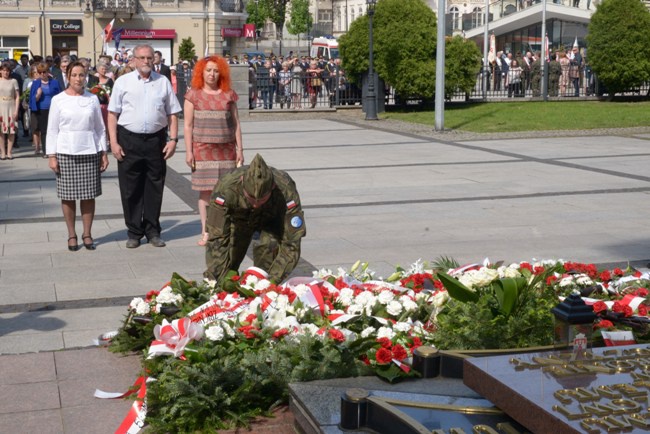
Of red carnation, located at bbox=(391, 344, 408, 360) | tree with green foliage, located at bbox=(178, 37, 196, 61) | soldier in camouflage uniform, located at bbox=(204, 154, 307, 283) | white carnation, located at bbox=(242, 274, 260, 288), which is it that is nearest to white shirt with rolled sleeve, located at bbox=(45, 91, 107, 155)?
soldier in camouflage uniform, located at bbox=(204, 154, 307, 283)

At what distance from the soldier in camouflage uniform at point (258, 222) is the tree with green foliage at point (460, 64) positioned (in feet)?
69.7

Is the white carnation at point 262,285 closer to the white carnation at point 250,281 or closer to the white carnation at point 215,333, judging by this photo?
the white carnation at point 250,281

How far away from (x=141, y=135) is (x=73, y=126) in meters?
0.61

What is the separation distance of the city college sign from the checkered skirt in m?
50.4

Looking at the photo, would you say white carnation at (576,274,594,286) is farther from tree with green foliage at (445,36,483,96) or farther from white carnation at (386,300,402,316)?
tree with green foliage at (445,36,483,96)

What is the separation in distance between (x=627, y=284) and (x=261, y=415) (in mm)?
2579

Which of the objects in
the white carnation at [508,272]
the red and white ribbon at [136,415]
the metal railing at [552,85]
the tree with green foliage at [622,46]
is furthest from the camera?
the metal railing at [552,85]

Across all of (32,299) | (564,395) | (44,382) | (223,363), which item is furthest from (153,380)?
(32,299)

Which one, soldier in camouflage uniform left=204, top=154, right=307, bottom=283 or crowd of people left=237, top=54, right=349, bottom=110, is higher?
crowd of people left=237, top=54, right=349, bottom=110

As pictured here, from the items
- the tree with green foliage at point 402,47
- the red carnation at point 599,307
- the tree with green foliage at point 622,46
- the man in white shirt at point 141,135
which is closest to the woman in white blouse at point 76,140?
the man in white shirt at point 141,135

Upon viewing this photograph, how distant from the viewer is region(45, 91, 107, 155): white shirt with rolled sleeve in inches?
354

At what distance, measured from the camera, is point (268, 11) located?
85.9 meters

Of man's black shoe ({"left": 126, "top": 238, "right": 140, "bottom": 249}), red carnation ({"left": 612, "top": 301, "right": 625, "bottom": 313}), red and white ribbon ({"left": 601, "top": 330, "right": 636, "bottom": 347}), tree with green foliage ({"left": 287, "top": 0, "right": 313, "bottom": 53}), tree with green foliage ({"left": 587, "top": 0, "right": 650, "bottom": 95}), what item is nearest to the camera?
red and white ribbon ({"left": 601, "top": 330, "right": 636, "bottom": 347})

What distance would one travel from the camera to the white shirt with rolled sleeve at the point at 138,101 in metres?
9.03
